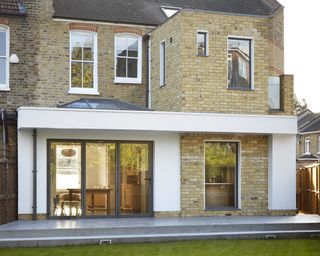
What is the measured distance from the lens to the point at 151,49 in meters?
21.9

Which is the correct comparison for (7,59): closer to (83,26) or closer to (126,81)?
(83,26)

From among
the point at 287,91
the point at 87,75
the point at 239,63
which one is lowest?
the point at 287,91

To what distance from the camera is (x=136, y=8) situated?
23062 mm

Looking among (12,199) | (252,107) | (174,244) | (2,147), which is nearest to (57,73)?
(2,147)

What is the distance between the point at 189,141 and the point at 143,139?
1399 mm

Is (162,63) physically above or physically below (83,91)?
above

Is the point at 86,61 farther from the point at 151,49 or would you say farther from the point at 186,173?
the point at 186,173

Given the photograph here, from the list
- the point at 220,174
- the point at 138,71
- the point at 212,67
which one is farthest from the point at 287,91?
the point at 138,71

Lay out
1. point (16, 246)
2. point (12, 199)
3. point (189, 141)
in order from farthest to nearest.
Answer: point (189, 141)
point (12, 199)
point (16, 246)

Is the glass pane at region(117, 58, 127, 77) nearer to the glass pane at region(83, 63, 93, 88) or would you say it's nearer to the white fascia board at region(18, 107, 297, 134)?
the glass pane at region(83, 63, 93, 88)

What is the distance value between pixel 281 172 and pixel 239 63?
12.0 feet

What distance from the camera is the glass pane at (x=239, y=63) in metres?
20.0

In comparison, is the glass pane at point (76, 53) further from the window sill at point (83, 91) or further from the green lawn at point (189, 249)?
the green lawn at point (189, 249)

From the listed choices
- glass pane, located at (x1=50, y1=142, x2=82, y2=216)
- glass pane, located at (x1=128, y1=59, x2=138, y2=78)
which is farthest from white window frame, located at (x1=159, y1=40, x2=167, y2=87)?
glass pane, located at (x1=50, y1=142, x2=82, y2=216)
